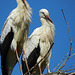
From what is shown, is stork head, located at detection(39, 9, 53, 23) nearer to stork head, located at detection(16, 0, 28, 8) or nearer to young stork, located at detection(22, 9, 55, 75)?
young stork, located at detection(22, 9, 55, 75)

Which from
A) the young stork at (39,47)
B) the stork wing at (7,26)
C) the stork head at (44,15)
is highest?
the stork head at (44,15)

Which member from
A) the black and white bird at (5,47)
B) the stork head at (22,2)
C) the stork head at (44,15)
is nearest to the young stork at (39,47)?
the stork head at (44,15)

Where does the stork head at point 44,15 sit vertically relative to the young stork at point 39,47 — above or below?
above

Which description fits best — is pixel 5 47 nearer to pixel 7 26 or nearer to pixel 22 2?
pixel 7 26

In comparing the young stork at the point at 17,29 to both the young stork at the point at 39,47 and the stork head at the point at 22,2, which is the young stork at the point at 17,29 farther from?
the young stork at the point at 39,47

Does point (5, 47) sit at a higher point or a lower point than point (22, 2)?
lower

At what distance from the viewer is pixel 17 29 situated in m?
4.74

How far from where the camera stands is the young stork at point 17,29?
4754 mm

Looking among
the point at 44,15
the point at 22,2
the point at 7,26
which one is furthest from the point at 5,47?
the point at 44,15

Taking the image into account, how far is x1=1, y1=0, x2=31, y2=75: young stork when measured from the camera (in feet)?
15.6

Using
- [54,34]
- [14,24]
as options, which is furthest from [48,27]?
[14,24]

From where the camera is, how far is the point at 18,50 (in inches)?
197

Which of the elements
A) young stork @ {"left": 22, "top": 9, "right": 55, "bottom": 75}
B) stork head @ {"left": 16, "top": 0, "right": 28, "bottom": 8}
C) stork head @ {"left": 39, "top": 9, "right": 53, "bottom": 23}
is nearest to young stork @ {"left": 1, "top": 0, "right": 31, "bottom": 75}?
stork head @ {"left": 16, "top": 0, "right": 28, "bottom": 8}

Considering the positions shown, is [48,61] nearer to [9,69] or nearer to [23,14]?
[9,69]
